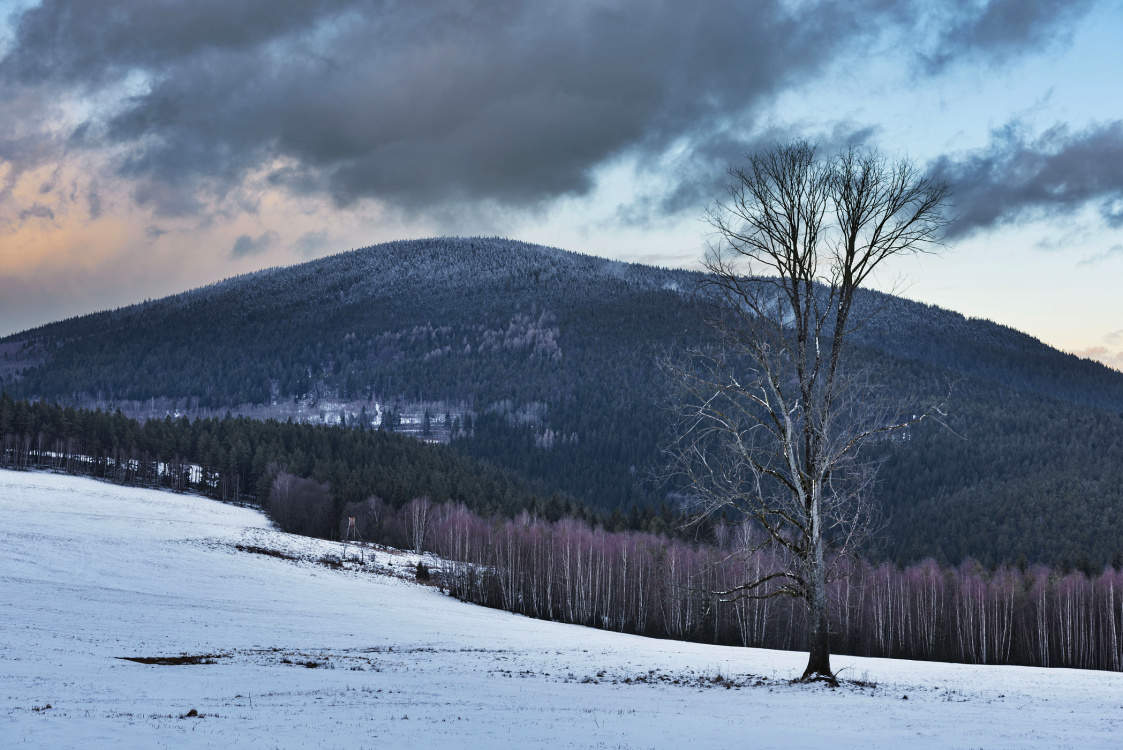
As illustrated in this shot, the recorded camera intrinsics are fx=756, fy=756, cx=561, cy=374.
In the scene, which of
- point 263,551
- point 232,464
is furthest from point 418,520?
point 232,464

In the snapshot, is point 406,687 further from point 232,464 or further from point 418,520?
point 232,464

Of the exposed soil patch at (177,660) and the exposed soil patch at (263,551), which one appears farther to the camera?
the exposed soil patch at (263,551)

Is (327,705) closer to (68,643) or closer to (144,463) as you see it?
(68,643)

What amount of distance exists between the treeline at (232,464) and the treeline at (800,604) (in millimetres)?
24575

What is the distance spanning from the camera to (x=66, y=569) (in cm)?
5275

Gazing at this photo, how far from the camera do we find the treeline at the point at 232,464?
361 ft

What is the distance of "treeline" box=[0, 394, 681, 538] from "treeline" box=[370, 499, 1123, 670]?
24575 millimetres

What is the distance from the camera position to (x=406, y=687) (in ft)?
71.3

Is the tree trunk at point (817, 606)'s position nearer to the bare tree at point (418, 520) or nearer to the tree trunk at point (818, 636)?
the tree trunk at point (818, 636)

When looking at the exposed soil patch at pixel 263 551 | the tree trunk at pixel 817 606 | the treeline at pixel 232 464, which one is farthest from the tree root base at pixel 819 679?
the treeline at pixel 232 464

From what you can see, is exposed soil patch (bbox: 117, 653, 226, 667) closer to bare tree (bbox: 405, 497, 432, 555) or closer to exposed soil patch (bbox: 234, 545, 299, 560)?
exposed soil patch (bbox: 234, 545, 299, 560)

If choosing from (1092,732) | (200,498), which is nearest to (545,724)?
(1092,732)

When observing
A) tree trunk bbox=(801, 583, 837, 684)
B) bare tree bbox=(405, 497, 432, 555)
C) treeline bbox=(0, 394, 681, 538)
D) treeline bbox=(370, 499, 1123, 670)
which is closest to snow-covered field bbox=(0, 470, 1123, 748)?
tree trunk bbox=(801, 583, 837, 684)

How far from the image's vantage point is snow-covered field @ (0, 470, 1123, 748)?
14438 mm
